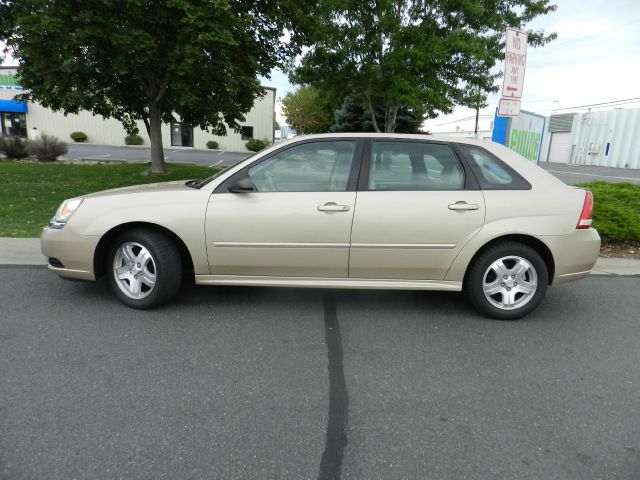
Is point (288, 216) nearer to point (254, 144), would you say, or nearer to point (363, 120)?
point (363, 120)

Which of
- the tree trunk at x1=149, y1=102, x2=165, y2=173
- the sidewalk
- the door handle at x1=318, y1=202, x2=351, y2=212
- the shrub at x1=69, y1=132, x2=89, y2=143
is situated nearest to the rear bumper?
the door handle at x1=318, y1=202, x2=351, y2=212

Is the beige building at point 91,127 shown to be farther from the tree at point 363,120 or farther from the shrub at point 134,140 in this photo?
the tree at point 363,120

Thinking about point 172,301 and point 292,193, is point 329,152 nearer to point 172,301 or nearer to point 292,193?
point 292,193

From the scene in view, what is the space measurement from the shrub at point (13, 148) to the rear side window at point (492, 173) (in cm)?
1980

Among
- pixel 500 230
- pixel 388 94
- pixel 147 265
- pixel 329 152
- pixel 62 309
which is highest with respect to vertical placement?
pixel 388 94

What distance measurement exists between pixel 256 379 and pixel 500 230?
2333 millimetres

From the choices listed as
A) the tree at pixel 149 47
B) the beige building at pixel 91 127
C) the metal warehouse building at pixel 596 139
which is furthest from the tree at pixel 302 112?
the tree at pixel 149 47

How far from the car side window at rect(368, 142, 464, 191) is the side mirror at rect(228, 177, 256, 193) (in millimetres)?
1006

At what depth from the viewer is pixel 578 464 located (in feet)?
6.80

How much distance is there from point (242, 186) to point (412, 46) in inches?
421

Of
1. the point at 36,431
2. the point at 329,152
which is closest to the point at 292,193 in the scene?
the point at 329,152

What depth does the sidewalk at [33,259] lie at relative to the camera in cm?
504

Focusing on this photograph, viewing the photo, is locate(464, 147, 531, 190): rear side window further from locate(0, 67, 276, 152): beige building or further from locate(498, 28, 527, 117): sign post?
Result: locate(0, 67, 276, 152): beige building

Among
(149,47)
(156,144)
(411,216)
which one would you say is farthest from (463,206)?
(156,144)
